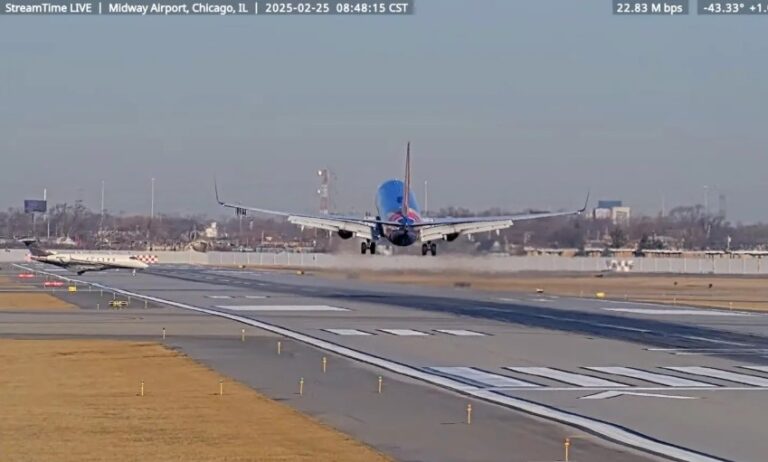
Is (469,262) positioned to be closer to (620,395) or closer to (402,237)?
(402,237)

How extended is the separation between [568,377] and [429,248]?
54.3 metres

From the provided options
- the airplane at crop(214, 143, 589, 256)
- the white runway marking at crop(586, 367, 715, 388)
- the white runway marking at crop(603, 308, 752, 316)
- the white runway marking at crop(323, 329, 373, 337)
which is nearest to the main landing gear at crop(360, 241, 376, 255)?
the airplane at crop(214, 143, 589, 256)

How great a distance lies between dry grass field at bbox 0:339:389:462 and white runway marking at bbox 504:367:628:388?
8.12m

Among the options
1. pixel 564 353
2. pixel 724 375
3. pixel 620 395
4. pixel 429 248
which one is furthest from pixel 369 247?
pixel 620 395

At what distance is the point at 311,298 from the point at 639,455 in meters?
55.9

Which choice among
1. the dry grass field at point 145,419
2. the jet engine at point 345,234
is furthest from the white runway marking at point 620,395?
the jet engine at point 345,234

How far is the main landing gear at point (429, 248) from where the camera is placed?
286 ft

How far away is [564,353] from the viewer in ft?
135

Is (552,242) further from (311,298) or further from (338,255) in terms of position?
(311,298)

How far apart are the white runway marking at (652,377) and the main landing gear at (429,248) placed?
51.1 meters

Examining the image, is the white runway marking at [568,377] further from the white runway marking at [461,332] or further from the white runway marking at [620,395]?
the white runway marking at [461,332]

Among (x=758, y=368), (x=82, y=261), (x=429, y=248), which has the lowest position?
(x=758, y=368)

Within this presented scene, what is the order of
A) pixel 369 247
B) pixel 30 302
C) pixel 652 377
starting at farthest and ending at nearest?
pixel 369 247 → pixel 30 302 → pixel 652 377

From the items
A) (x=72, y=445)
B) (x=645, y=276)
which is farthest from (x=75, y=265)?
(x=72, y=445)
